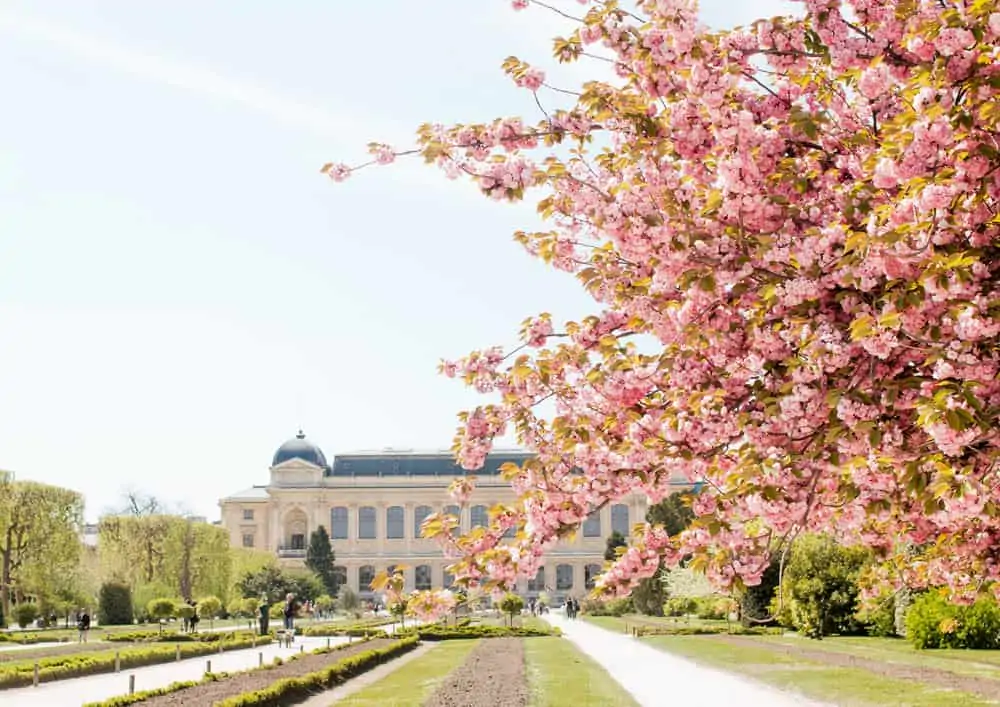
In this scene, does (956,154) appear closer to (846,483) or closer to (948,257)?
(948,257)

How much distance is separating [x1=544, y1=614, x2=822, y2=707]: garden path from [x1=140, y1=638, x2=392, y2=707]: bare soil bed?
6605 millimetres

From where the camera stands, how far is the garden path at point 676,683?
714 inches

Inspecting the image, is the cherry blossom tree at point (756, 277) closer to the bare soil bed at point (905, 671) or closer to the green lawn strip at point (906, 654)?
the bare soil bed at point (905, 671)

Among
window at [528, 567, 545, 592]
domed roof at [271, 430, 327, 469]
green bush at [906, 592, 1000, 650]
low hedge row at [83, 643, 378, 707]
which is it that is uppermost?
domed roof at [271, 430, 327, 469]

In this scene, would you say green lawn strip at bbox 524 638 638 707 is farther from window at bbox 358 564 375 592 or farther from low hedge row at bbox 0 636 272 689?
window at bbox 358 564 375 592

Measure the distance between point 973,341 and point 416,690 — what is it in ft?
57.9

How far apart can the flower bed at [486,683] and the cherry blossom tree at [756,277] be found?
37.3 feet

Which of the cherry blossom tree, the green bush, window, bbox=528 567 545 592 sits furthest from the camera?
window, bbox=528 567 545 592

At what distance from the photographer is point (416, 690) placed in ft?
71.4

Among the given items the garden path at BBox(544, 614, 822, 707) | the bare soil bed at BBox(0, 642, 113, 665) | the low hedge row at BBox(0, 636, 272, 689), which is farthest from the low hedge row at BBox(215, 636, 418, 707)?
the bare soil bed at BBox(0, 642, 113, 665)

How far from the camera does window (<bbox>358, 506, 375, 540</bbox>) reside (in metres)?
124

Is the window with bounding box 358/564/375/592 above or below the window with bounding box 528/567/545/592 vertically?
above

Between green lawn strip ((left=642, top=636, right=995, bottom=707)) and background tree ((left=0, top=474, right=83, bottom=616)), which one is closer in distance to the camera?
green lawn strip ((left=642, top=636, right=995, bottom=707))

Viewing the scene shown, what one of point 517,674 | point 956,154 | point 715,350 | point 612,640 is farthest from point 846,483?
point 612,640
